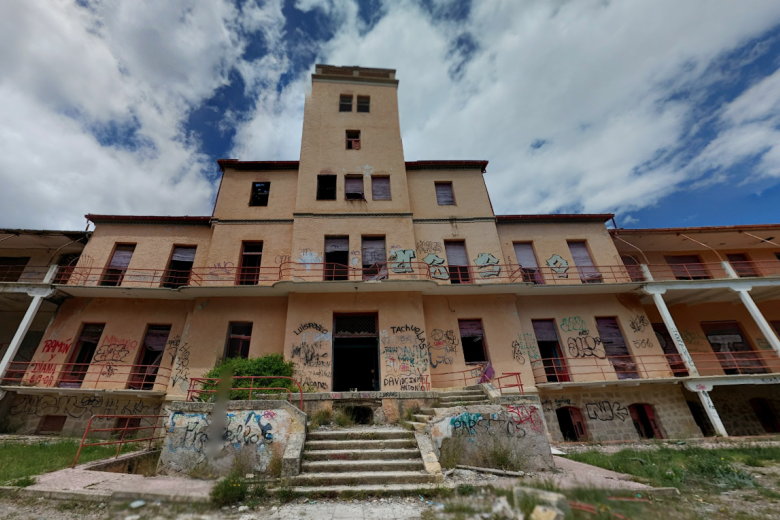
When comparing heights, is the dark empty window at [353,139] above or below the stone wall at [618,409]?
above

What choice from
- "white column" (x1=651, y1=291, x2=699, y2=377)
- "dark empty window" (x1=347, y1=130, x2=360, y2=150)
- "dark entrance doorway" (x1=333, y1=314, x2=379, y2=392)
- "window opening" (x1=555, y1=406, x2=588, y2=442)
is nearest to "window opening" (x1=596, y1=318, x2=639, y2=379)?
"white column" (x1=651, y1=291, x2=699, y2=377)

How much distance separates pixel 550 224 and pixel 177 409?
1558 centimetres

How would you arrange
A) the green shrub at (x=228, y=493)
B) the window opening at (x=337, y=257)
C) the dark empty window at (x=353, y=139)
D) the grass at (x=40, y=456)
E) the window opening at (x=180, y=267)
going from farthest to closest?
the dark empty window at (x=353, y=139) → the window opening at (x=180, y=267) → the window opening at (x=337, y=257) → the grass at (x=40, y=456) → the green shrub at (x=228, y=493)

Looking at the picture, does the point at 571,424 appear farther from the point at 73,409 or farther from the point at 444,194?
the point at 73,409

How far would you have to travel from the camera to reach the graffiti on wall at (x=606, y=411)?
11672 millimetres

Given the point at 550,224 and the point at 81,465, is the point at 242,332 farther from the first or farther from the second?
the point at 550,224

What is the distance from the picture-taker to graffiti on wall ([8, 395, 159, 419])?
11.5 metres

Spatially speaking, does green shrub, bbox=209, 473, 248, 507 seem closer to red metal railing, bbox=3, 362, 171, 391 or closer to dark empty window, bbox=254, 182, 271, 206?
red metal railing, bbox=3, 362, 171, 391

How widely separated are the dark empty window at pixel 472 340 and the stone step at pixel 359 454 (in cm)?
602

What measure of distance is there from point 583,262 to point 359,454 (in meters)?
13.0

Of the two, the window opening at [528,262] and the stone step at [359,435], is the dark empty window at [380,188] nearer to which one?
the window opening at [528,262]

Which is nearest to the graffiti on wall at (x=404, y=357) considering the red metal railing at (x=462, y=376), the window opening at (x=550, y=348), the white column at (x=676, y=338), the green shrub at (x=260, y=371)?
the red metal railing at (x=462, y=376)

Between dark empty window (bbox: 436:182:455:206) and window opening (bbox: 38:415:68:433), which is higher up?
dark empty window (bbox: 436:182:455:206)

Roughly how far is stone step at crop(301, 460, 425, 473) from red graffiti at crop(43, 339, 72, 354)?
1213 cm
